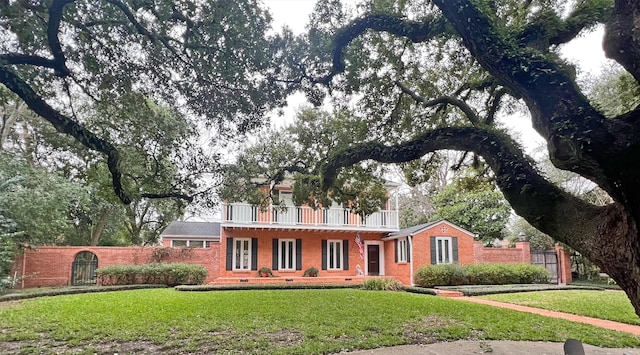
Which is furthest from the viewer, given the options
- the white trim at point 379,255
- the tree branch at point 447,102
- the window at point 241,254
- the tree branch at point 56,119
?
the white trim at point 379,255

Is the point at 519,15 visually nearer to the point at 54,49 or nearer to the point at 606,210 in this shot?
the point at 606,210

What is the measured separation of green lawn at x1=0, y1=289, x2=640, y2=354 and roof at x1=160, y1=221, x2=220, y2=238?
12.6 metres

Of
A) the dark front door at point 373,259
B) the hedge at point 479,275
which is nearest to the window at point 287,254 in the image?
the dark front door at point 373,259

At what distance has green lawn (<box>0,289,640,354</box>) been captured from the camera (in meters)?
6.04

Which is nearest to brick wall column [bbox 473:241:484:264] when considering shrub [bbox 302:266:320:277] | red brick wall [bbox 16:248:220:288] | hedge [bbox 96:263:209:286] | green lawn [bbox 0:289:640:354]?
shrub [bbox 302:266:320:277]

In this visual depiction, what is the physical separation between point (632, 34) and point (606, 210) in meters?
1.65

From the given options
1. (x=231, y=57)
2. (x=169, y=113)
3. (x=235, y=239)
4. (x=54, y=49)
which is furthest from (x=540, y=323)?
(x=235, y=239)

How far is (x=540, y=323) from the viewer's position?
25.5 ft

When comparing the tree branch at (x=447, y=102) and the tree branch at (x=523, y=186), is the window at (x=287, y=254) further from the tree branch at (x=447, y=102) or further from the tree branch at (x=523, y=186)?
the tree branch at (x=523, y=186)

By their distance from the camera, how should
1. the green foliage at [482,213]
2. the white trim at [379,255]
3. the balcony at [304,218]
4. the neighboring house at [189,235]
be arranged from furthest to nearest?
the green foliage at [482,213], the neighboring house at [189,235], the white trim at [379,255], the balcony at [304,218]

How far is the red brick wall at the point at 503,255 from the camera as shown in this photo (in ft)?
66.3

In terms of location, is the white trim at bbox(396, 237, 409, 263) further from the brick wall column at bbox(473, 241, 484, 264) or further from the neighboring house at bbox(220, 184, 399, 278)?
the brick wall column at bbox(473, 241, 484, 264)

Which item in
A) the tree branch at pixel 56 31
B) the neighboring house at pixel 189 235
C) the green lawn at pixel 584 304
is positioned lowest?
the green lawn at pixel 584 304

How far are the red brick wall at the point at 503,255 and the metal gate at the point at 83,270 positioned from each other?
1897 cm
